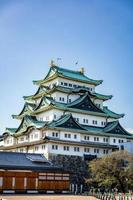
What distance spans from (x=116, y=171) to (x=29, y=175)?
35.8 feet

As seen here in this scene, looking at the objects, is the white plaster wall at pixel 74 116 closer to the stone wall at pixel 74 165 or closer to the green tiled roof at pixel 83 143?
the green tiled roof at pixel 83 143

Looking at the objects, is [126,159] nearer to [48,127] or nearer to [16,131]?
[48,127]

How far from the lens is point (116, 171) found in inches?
1692

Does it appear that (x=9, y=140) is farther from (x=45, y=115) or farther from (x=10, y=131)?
(x=45, y=115)

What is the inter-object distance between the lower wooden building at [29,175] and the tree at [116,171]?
16.2 ft

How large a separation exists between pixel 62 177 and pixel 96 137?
473 inches

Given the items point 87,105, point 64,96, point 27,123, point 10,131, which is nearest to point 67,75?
point 64,96

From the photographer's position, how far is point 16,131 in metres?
60.3

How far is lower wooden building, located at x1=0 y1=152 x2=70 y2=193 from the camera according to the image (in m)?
42.5

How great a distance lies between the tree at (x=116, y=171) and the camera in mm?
42750

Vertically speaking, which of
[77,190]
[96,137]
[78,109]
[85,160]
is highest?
[78,109]

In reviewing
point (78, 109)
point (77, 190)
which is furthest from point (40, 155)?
point (78, 109)

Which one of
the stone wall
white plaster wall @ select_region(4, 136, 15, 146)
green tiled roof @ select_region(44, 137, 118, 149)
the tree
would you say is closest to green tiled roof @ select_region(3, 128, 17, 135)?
white plaster wall @ select_region(4, 136, 15, 146)

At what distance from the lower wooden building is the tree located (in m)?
4.93
